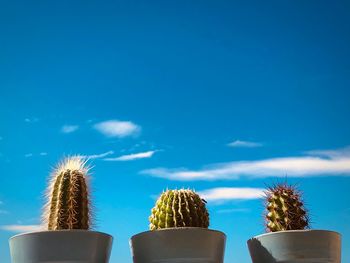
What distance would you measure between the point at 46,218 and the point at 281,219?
2.36ft

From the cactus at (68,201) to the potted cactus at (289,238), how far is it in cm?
52

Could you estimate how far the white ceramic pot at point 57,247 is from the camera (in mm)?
1312

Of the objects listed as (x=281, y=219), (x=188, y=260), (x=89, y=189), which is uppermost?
(x=89, y=189)

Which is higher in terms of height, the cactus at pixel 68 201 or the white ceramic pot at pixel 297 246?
the cactus at pixel 68 201

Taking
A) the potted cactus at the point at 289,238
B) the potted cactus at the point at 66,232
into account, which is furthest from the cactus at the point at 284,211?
the potted cactus at the point at 66,232

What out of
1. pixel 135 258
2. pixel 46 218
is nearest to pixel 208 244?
pixel 135 258

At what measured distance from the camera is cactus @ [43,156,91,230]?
1434mm

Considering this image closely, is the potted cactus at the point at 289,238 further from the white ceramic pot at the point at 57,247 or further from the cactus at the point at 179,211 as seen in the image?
the white ceramic pot at the point at 57,247

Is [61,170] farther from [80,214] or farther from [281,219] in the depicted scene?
[281,219]

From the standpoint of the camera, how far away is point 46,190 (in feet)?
5.05

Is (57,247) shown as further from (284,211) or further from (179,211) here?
(284,211)

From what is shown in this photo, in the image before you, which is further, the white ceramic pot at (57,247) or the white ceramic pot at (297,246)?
the white ceramic pot at (297,246)

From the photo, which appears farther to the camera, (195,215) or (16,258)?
(195,215)

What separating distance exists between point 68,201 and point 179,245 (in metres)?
0.35
